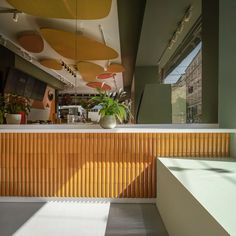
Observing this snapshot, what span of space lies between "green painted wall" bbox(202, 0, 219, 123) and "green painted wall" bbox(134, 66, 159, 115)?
1966 millimetres

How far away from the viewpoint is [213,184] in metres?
2.35

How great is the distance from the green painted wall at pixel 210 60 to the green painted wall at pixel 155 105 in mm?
797

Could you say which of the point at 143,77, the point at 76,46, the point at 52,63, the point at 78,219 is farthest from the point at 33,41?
the point at 78,219

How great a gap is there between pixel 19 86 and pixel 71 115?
2342 mm

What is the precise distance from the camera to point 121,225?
3.31 m

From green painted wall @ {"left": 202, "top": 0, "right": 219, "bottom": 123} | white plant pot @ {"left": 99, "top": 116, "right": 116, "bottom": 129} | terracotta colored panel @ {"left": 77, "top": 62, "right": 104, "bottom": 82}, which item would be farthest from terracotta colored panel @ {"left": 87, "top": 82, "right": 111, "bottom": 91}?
green painted wall @ {"left": 202, "top": 0, "right": 219, "bottom": 123}

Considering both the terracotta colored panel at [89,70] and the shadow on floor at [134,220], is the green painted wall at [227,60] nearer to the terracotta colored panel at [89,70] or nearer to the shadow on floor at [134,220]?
the shadow on floor at [134,220]

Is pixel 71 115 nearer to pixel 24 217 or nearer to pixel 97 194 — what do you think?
pixel 97 194

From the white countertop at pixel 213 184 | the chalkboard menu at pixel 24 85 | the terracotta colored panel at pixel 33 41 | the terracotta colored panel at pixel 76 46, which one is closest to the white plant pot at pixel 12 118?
the chalkboard menu at pixel 24 85

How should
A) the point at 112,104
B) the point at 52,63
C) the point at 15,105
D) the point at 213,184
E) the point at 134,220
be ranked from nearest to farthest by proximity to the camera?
the point at 213,184
the point at 134,220
the point at 112,104
the point at 15,105
the point at 52,63

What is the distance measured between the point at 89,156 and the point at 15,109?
5.39ft

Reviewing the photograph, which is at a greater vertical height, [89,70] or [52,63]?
[52,63]

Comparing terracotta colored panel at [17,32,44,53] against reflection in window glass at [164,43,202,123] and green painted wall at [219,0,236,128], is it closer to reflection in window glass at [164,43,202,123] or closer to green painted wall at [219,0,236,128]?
reflection in window glass at [164,43,202,123]

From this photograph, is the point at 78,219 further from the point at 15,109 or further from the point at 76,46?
the point at 76,46
